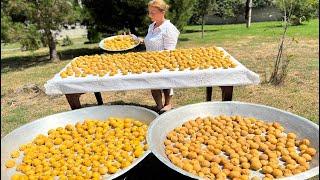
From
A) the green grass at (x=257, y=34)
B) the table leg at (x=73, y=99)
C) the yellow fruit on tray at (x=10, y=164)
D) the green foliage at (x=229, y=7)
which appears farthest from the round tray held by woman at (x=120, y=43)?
the green foliage at (x=229, y=7)

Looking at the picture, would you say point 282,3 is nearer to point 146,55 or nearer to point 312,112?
point 312,112

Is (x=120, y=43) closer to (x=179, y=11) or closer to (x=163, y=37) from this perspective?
(x=163, y=37)

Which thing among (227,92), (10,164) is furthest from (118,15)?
(10,164)

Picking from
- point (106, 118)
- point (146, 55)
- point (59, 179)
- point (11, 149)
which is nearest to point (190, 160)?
point (59, 179)

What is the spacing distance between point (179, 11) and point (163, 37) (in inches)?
338

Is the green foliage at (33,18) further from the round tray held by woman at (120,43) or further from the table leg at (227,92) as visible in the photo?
the table leg at (227,92)

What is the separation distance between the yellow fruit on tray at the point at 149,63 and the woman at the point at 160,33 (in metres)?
0.24

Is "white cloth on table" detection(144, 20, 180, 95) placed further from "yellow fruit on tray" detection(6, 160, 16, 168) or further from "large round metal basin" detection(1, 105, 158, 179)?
"yellow fruit on tray" detection(6, 160, 16, 168)

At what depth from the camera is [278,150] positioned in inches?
95.3

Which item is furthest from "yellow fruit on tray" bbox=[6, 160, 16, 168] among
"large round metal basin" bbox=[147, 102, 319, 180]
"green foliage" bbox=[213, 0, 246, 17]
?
"green foliage" bbox=[213, 0, 246, 17]

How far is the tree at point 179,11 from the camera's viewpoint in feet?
41.9

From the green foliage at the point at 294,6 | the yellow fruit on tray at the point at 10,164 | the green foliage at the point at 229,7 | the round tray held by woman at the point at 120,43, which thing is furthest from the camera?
the green foliage at the point at 229,7

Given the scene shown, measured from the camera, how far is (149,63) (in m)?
4.19

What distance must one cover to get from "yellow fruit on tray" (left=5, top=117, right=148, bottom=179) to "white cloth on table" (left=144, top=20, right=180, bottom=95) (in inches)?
76.9
